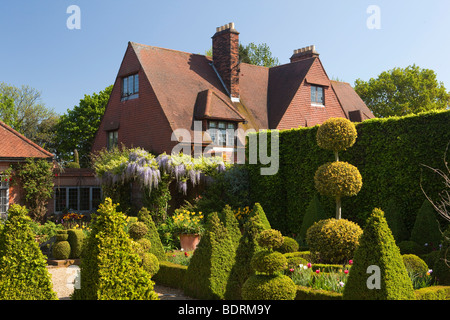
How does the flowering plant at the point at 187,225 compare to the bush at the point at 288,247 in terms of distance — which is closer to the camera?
the bush at the point at 288,247

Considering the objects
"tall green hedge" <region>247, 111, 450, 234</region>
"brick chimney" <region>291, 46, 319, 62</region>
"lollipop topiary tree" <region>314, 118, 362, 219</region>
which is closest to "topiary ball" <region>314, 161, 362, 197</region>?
"lollipop topiary tree" <region>314, 118, 362, 219</region>

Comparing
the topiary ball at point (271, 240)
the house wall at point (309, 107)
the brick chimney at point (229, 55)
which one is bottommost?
the topiary ball at point (271, 240)

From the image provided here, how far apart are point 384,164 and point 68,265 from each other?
31.5 ft

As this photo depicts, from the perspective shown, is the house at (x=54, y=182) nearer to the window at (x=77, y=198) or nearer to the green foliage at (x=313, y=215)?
the window at (x=77, y=198)

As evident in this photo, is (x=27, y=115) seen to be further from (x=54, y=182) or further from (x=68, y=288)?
(x=68, y=288)

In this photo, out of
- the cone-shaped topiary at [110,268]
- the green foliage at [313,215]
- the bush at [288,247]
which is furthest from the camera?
the green foliage at [313,215]

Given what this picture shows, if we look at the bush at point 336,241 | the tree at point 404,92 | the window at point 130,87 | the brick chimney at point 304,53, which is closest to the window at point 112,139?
the window at point 130,87

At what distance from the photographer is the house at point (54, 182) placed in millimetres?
20022

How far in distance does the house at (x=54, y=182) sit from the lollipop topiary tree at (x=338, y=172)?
13.9 m

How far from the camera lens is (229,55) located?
1013 inches

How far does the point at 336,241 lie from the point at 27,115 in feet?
135
